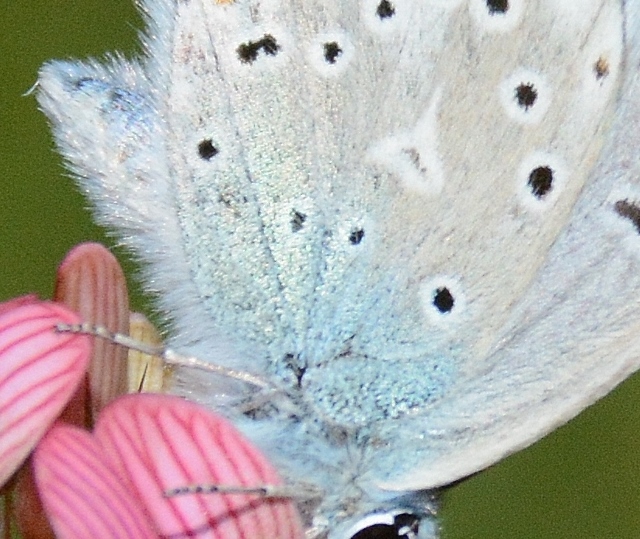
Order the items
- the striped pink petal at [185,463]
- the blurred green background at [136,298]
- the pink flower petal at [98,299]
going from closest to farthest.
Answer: the striped pink petal at [185,463]
the pink flower petal at [98,299]
the blurred green background at [136,298]

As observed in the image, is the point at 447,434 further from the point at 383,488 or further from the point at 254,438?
the point at 254,438

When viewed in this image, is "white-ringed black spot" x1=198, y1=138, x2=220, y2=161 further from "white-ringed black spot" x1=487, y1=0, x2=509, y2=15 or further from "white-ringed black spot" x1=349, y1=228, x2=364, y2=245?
"white-ringed black spot" x1=487, y1=0, x2=509, y2=15

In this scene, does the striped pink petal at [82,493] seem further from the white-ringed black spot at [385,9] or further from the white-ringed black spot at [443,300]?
the white-ringed black spot at [385,9]

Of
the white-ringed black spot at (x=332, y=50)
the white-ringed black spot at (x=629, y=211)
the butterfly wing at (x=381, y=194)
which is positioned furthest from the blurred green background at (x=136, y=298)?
the white-ringed black spot at (x=629, y=211)

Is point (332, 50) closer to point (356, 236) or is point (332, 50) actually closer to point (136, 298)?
point (356, 236)

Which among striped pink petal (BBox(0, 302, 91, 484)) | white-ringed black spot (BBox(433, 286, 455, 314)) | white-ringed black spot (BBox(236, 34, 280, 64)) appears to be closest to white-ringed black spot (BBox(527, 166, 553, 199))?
white-ringed black spot (BBox(433, 286, 455, 314))

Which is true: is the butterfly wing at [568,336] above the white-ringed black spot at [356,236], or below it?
below

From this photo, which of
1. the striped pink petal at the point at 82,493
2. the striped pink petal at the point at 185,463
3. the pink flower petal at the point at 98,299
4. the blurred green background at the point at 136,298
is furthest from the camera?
the blurred green background at the point at 136,298
